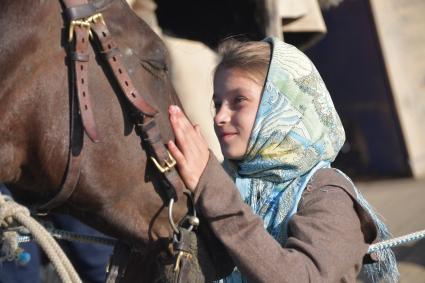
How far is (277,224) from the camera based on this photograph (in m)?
1.87

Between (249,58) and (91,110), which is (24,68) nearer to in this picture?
(91,110)

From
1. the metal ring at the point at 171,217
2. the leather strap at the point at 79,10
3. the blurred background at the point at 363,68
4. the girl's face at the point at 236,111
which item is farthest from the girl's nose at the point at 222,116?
the blurred background at the point at 363,68

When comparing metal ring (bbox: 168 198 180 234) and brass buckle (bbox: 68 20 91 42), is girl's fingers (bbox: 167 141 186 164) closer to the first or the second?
metal ring (bbox: 168 198 180 234)

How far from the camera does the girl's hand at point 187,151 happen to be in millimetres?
1672

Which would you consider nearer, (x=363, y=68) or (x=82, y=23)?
(x=82, y=23)

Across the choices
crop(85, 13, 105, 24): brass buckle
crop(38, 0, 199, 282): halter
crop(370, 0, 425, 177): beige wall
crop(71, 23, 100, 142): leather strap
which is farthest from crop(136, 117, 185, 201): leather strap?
crop(370, 0, 425, 177): beige wall

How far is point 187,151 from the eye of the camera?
1676 mm

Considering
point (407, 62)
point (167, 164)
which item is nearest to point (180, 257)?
point (167, 164)

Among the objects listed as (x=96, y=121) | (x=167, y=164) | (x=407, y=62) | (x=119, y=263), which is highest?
(x=96, y=121)

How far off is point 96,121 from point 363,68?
614 centimetres

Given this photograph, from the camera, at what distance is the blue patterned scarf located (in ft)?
6.13

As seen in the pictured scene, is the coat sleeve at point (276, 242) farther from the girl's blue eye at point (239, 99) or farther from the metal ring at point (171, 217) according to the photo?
the girl's blue eye at point (239, 99)

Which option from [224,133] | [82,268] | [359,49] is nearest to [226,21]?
[82,268]

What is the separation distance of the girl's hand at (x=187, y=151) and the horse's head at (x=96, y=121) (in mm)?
25
